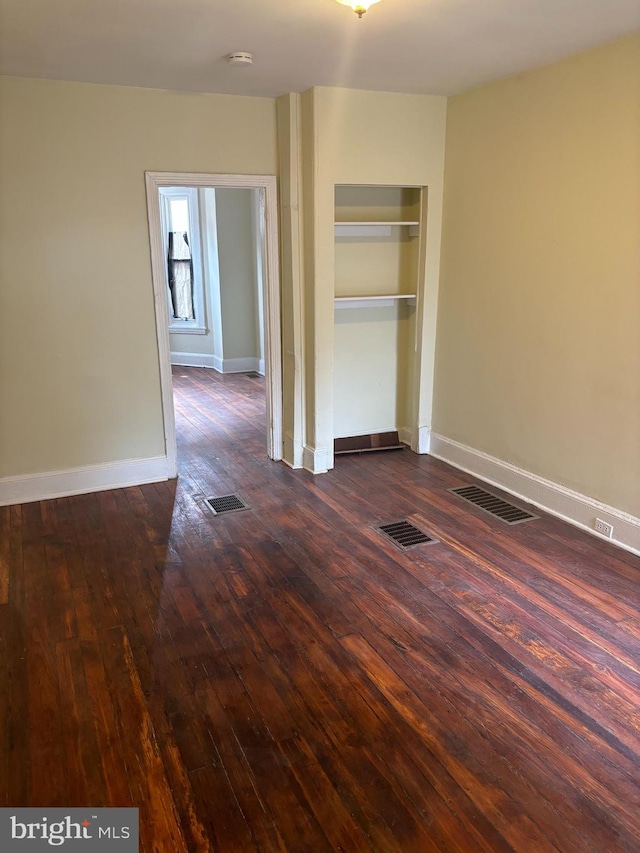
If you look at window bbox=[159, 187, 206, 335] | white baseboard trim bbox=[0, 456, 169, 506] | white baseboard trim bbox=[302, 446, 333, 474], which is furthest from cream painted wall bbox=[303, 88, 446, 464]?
window bbox=[159, 187, 206, 335]

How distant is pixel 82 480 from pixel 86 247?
5.14ft

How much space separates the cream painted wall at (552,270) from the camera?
3.28 metres

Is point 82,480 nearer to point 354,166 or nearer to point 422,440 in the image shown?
point 422,440

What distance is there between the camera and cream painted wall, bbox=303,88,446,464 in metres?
4.13

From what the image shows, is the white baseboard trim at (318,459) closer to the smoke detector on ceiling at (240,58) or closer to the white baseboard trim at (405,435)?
the white baseboard trim at (405,435)

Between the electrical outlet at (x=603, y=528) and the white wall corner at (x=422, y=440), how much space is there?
170cm

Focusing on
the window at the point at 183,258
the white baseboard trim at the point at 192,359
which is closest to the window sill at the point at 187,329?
the window at the point at 183,258

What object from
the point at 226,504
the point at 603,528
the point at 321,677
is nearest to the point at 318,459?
the point at 226,504

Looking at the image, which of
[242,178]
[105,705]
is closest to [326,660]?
[105,705]

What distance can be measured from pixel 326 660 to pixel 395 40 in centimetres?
294

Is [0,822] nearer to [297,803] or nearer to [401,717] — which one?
[297,803]

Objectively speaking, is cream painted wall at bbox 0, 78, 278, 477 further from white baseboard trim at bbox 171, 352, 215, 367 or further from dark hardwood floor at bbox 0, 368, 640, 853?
white baseboard trim at bbox 171, 352, 215, 367

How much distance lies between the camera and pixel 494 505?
4090mm

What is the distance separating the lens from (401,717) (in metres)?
2.26
